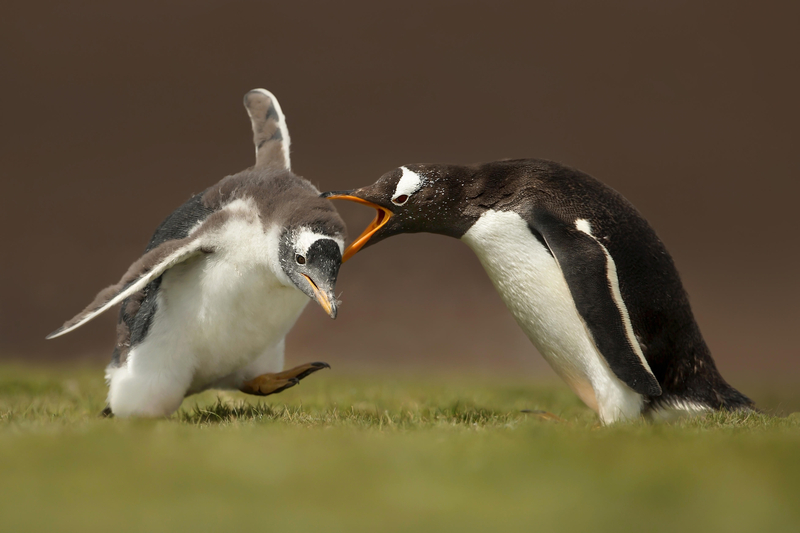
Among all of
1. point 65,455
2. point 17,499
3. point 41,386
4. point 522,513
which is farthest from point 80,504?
point 41,386

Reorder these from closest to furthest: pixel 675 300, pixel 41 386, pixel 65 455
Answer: pixel 65 455, pixel 675 300, pixel 41 386

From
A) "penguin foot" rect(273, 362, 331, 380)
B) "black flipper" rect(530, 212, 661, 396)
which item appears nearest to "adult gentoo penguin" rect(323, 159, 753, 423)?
"black flipper" rect(530, 212, 661, 396)

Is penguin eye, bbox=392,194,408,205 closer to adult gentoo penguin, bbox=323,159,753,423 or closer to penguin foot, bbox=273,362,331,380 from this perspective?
adult gentoo penguin, bbox=323,159,753,423

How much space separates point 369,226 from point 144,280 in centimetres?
107

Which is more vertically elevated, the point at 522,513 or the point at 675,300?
the point at 675,300

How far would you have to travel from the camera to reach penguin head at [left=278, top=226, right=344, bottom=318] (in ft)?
9.73

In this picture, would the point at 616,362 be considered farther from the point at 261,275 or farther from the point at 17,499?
the point at 17,499

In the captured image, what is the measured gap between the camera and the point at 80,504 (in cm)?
177

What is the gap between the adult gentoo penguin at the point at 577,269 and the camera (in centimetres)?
313

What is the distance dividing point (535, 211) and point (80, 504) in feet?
7.25

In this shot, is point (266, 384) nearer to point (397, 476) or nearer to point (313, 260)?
point (313, 260)

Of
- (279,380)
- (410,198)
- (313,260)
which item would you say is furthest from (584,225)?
(279,380)

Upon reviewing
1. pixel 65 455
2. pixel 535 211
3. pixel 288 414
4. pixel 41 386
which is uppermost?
A: pixel 535 211

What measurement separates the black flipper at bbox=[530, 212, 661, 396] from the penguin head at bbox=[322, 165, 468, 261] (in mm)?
572
